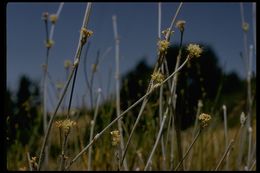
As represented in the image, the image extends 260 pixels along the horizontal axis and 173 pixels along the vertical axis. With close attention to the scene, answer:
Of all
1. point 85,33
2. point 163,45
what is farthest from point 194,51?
point 85,33

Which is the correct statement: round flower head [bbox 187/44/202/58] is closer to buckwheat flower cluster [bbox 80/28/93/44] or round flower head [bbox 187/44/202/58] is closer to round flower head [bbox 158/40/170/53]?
round flower head [bbox 158/40/170/53]

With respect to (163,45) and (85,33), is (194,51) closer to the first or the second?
(163,45)

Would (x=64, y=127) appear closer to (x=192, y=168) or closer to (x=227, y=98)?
(x=192, y=168)

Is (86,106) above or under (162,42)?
under

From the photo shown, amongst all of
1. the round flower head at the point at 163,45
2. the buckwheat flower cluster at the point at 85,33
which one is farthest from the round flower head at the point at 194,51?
the buckwheat flower cluster at the point at 85,33

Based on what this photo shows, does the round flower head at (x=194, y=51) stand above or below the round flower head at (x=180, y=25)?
below

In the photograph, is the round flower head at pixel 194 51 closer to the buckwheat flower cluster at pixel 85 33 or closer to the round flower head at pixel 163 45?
the round flower head at pixel 163 45

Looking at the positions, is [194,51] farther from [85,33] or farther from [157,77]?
[85,33]

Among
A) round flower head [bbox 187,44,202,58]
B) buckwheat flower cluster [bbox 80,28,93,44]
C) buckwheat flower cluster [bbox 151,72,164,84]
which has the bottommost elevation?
buckwheat flower cluster [bbox 151,72,164,84]

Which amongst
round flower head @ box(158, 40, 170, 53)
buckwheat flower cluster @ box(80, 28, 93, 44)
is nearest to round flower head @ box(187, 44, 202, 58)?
round flower head @ box(158, 40, 170, 53)

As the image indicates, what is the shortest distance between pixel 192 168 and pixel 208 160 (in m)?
0.24

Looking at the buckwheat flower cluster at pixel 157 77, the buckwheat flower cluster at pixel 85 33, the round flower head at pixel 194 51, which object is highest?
the buckwheat flower cluster at pixel 85 33

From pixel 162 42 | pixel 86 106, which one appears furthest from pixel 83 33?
pixel 86 106

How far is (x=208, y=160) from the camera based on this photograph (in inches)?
94.1
